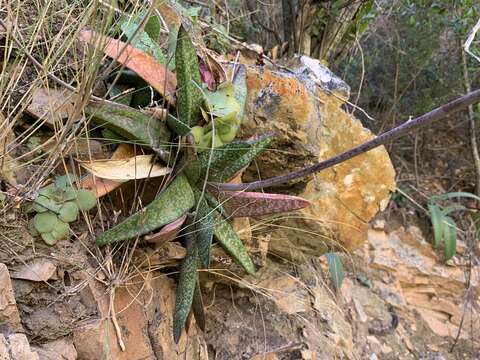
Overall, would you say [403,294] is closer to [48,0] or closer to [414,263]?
[414,263]

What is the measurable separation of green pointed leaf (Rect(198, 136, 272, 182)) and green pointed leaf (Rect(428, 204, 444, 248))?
1967 mm

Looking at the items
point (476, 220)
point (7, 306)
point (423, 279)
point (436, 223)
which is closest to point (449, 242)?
point (436, 223)

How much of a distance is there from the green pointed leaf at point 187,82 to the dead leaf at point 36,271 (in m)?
0.51

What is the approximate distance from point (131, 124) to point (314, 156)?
25.0 inches

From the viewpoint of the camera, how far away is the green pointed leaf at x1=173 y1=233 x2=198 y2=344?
4.29ft

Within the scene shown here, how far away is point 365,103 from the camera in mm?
3400

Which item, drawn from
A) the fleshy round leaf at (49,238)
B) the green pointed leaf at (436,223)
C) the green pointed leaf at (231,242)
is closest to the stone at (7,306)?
the fleshy round leaf at (49,238)

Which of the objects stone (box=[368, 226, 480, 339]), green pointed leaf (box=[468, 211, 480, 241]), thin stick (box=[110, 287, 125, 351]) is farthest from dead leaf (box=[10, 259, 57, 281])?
green pointed leaf (box=[468, 211, 480, 241])

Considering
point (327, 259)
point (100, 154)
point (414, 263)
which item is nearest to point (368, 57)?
point (414, 263)

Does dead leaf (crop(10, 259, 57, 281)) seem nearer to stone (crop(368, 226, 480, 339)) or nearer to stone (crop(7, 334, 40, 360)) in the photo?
stone (crop(7, 334, 40, 360))

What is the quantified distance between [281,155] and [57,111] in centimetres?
73

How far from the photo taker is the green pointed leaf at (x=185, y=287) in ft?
4.29

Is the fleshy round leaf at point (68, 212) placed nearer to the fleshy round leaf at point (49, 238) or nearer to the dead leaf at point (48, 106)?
the fleshy round leaf at point (49, 238)

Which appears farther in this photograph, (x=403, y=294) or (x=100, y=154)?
(x=403, y=294)
